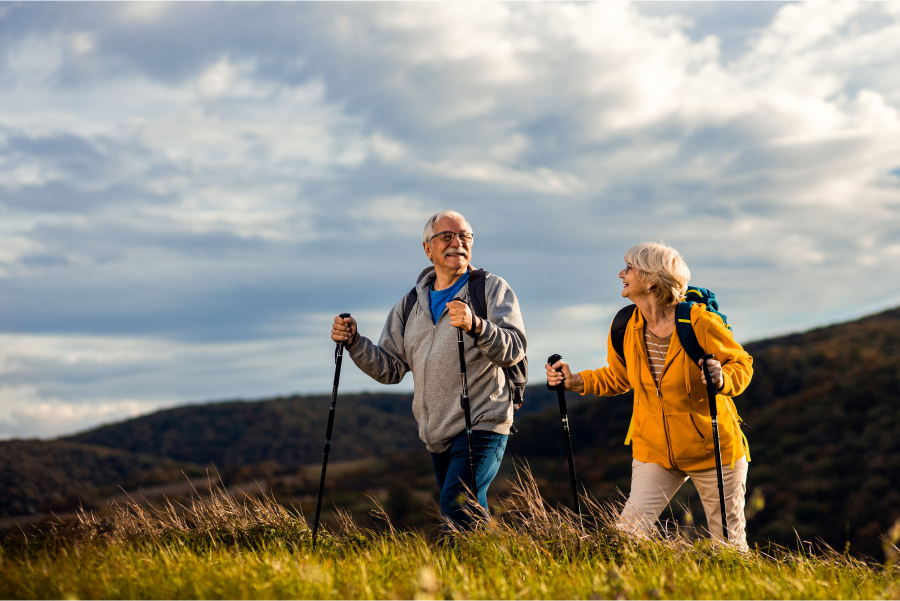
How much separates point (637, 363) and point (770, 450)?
38240 millimetres

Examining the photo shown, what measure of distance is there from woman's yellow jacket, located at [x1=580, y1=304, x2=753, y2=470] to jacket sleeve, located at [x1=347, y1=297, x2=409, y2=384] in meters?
1.83

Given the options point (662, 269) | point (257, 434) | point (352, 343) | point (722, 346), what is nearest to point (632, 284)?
point (662, 269)

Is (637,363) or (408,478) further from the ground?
(637,363)

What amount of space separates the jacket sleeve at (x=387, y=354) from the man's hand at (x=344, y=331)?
6cm

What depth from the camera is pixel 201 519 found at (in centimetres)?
585

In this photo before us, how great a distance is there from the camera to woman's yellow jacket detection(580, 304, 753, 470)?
4641mm

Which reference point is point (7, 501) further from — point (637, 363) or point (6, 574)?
point (637, 363)

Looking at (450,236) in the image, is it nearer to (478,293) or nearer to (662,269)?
(478,293)

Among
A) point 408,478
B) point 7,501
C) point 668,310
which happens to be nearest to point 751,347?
point 408,478

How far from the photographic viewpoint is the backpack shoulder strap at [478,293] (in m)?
5.05

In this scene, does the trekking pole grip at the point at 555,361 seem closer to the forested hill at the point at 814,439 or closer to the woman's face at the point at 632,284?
the woman's face at the point at 632,284

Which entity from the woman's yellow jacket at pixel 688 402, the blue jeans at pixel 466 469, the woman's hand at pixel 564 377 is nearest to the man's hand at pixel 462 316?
the blue jeans at pixel 466 469

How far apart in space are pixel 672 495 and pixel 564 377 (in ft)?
3.61

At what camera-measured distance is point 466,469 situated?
484 cm
